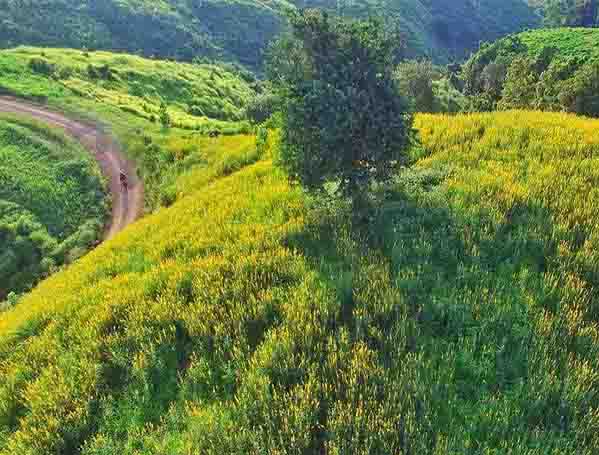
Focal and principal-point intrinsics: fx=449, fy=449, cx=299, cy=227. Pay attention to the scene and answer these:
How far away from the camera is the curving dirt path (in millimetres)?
30109

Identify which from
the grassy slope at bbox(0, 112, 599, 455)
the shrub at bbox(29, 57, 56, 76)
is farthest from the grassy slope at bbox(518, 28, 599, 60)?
the shrub at bbox(29, 57, 56, 76)

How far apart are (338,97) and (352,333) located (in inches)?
255

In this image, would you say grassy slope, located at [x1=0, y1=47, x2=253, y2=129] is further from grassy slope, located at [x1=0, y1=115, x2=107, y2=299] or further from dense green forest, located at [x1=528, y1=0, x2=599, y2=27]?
dense green forest, located at [x1=528, y1=0, x2=599, y2=27]

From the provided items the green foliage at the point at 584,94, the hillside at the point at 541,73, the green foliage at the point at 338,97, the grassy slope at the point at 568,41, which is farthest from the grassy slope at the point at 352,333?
the grassy slope at the point at 568,41

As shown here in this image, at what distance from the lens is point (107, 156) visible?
36.5m

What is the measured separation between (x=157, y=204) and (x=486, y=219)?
22037 mm

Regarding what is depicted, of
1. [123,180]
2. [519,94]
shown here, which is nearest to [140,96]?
[123,180]

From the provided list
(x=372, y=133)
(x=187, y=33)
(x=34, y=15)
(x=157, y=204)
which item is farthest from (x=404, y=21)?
(x=372, y=133)

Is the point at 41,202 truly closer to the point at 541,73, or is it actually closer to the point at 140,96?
the point at 140,96

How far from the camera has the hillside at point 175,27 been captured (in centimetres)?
8631

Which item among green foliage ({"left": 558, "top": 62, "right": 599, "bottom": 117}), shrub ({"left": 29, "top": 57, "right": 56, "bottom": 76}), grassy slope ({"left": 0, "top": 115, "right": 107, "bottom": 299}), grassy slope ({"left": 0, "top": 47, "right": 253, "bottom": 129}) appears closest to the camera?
grassy slope ({"left": 0, "top": 115, "right": 107, "bottom": 299})

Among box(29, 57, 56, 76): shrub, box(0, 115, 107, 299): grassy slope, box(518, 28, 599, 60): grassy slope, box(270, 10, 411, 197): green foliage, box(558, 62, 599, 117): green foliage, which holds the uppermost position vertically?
box(518, 28, 599, 60): grassy slope

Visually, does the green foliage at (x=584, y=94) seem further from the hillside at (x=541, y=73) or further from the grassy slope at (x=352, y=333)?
the grassy slope at (x=352, y=333)

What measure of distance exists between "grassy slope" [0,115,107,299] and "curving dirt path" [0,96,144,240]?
86 cm
